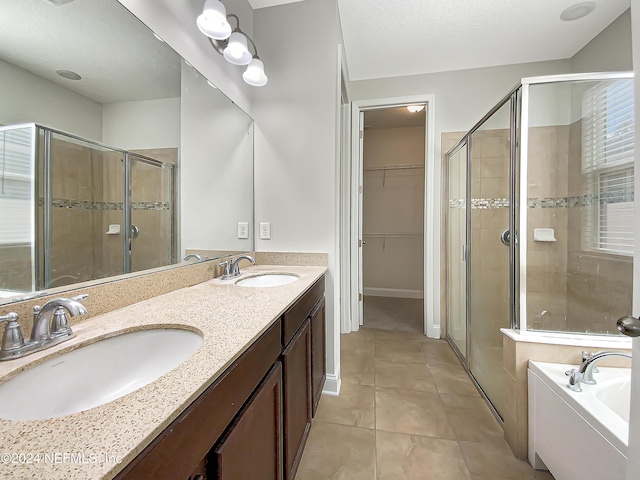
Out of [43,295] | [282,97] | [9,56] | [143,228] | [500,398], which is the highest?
[282,97]

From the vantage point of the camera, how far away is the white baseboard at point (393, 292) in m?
3.94

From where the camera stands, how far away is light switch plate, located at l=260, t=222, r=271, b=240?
1.83m

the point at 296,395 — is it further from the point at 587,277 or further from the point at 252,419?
the point at 587,277

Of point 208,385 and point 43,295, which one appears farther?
point 43,295

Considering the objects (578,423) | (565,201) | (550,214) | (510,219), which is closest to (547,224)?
(550,214)

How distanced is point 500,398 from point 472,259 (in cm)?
92

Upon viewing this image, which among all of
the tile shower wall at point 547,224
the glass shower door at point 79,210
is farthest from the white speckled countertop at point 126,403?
the tile shower wall at point 547,224

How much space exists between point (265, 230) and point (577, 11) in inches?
105

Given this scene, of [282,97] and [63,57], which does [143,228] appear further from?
[282,97]

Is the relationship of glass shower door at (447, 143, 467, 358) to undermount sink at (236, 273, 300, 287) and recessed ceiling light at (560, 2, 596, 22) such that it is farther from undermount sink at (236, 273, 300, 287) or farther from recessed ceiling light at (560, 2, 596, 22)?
undermount sink at (236, 273, 300, 287)

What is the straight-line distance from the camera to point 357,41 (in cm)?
214

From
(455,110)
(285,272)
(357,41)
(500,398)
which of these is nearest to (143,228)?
(285,272)

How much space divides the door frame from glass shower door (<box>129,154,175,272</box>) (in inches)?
65.5

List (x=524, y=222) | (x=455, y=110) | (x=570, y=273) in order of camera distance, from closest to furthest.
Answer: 1. (x=524, y=222)
2. (x=570, y=273)
3. (x=455, y=110)
